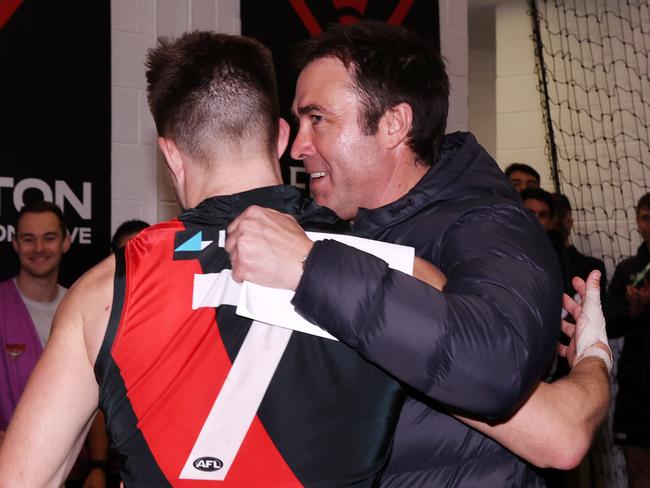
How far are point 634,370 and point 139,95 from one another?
9.64 feet

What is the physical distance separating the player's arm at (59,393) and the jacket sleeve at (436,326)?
0.31m

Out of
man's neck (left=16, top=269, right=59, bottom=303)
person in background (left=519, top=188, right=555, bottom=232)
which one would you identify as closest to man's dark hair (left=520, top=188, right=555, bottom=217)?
person in background (left=519, top=188, right=555, bottom=232)

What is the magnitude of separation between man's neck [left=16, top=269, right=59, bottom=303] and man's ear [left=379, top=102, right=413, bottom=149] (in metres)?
2.53

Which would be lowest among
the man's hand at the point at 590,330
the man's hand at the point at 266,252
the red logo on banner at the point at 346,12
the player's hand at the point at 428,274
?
the man's hand at the point at 590,330

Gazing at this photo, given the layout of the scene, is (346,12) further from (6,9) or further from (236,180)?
(236,180)

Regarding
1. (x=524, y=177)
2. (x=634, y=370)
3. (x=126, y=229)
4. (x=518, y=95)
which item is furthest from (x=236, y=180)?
(x=518, y=95)

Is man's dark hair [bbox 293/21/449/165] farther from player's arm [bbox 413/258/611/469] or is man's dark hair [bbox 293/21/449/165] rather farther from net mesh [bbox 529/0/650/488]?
net mesh [bbox 529/0/650/488]

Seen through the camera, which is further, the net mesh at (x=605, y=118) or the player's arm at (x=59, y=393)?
the net mesh at (x=605, y=118)

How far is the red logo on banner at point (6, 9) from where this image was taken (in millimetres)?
4078

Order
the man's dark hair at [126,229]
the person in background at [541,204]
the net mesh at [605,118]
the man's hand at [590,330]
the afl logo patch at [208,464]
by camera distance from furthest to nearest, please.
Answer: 1. the net mesh at [605,118]
2. the person in background at [541,204]
3. the man's dark hair at [126,229]
4. the man's hand at [590,330]
5. the afl logo patch at [208,464]

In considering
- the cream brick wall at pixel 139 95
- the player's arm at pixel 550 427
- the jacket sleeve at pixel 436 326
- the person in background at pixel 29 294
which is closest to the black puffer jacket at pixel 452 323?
the jacket sleeve at pixel 436 326

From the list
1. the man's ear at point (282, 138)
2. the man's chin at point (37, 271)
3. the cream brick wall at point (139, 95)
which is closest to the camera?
the man's ear at point (282, 138)

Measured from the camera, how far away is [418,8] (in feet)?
17.2

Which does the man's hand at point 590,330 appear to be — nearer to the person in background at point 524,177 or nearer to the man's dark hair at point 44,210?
the man's dark hair at point 44,210
